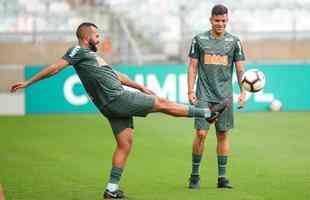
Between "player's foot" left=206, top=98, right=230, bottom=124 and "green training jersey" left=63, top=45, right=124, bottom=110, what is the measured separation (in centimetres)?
108

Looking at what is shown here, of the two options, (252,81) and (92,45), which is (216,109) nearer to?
(252,81)

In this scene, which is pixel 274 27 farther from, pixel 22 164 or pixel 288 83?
pixel 22 164

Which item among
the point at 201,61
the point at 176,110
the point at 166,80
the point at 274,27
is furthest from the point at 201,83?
the point at 274,27

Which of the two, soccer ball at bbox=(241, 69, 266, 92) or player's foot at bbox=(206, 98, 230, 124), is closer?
player's foot at bbox=(206, 98, 230, 124)

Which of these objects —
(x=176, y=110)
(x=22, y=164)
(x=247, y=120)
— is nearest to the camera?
(x=176, y=110)

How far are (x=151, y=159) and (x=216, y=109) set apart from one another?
3.57 metres

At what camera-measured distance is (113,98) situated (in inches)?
372

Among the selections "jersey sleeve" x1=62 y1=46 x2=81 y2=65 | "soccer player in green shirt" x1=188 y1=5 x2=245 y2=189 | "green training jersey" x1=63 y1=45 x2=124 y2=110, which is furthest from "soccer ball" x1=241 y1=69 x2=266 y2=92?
"jersey sleeve" x1=62 y1=46 x2=81 y2=65

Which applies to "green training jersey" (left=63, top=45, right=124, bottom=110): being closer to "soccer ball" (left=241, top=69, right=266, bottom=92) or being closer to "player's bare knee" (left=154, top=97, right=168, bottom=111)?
"player's bare knee" (left=154, top=97, right=168, bottom=111)

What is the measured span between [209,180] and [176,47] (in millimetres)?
16316

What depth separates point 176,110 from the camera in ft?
31.1

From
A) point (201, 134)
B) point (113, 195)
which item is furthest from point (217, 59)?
point (113, 195)

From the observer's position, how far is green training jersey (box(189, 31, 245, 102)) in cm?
1038

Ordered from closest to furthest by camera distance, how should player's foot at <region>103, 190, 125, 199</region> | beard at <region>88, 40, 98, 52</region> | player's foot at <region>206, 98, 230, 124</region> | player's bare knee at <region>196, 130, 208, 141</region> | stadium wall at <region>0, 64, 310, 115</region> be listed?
beard at <region>88, 40, 98, 52</region> → player's foot at <region>103, 190, 125, 199</region> → player's foot at <region>206, 98, 230, 124</region> → player's bare knee at <region>196, 130, 208, 141</region> → stadium wall at <region>0, 64, 310, 115</region>
